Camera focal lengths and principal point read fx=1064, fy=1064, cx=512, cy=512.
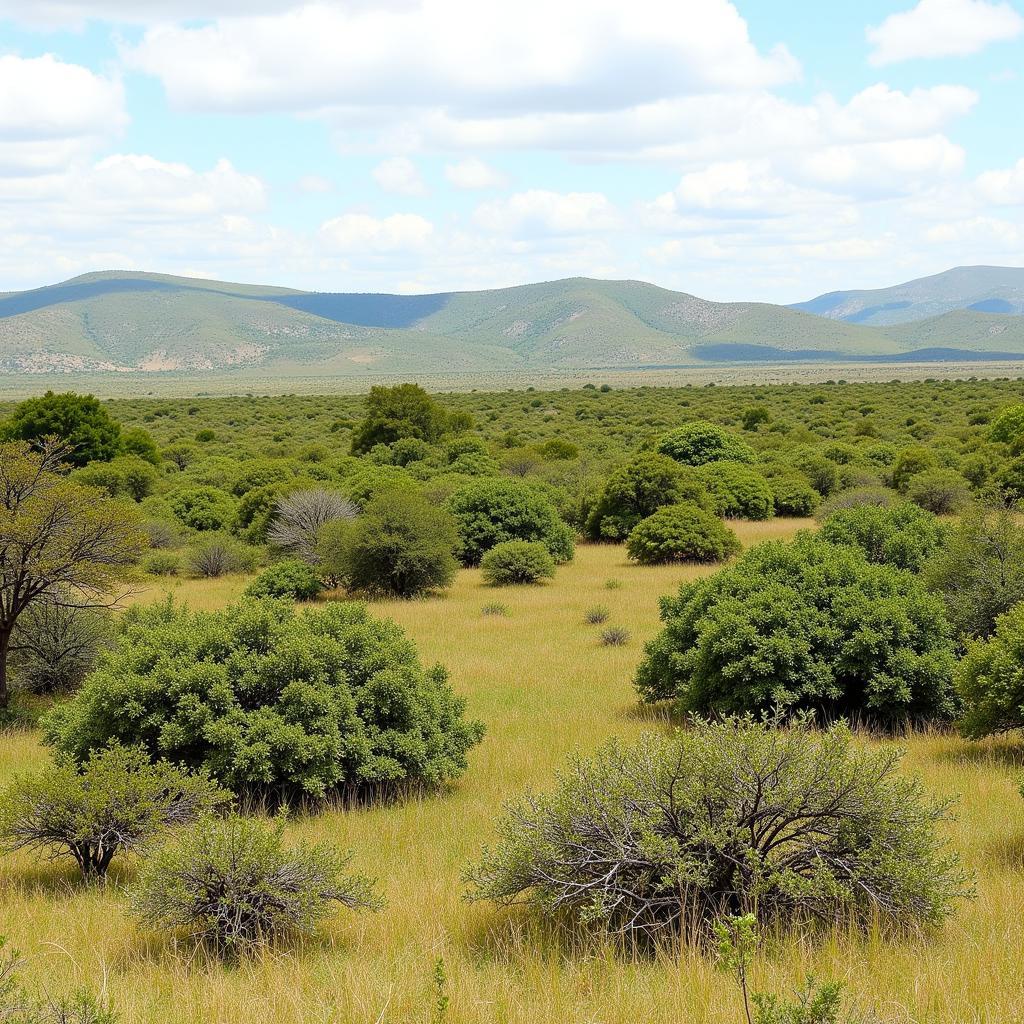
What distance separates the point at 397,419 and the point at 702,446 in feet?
58.7

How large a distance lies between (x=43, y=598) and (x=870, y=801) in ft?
40.8

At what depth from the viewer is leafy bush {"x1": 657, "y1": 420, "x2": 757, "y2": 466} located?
41375 mm

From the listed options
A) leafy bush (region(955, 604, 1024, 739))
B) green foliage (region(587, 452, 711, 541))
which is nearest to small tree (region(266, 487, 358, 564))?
green foliage (region(587, 452, 711, 541))

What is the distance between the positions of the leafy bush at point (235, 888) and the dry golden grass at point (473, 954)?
24 centimetres

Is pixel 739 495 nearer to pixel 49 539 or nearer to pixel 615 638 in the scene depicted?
pixel 615 638

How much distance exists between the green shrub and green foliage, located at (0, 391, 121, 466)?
84.8ft

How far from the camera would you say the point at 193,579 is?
2977 cm

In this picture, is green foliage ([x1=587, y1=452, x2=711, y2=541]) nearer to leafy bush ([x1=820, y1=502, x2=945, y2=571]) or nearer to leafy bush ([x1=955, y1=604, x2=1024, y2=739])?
leafy bush ([x1=820, y1=502, x2=945, y2=571])

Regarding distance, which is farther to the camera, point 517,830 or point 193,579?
point 193,579

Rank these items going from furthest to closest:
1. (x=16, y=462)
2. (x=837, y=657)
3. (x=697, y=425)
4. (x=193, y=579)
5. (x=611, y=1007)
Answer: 1. (x=697, y=425)
2. (x=193, y=579)
3. (x=16, y=462)
4. (x=837, y=657)
5. (x=611, y=1007)

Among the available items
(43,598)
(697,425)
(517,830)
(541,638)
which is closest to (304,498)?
(541,638)

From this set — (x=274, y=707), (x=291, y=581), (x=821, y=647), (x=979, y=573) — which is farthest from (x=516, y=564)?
(x=274, y=707)

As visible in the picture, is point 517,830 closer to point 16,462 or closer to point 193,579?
point 16,462

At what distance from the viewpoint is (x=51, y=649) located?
629 inches
